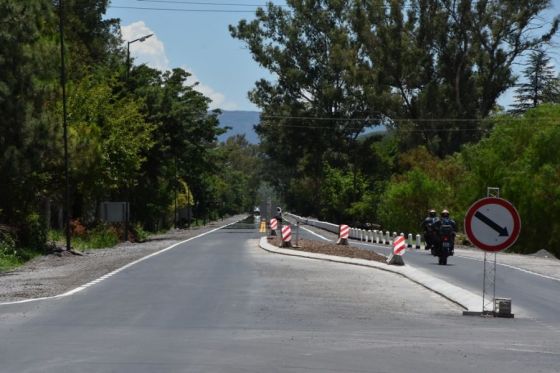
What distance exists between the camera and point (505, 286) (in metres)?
23.8

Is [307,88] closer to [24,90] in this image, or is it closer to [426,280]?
[24,90]

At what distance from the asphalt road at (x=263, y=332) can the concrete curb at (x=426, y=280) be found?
0.32 metres

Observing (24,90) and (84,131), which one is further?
(84,131)

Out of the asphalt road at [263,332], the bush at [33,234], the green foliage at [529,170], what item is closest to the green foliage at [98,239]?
the bush at [33,234]

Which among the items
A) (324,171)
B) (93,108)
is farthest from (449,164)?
(93,108)

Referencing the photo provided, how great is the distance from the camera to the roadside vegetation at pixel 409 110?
63.7m

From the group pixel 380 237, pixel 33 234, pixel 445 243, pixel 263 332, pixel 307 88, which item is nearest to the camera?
pixel 263 332

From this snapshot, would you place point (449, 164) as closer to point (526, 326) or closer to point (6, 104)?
point (6, 104)

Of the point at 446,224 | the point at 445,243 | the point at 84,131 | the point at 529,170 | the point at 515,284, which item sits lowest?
the point at 515,284

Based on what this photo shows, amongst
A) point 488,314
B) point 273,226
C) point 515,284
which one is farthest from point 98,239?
point 488,314

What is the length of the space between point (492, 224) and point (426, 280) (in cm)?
863

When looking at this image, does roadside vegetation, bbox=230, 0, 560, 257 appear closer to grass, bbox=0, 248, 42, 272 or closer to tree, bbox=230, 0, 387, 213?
tree, bbox=230, 0, 387, 213

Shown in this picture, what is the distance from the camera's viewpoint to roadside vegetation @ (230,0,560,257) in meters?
63.7

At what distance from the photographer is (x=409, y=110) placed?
81.8 metres
